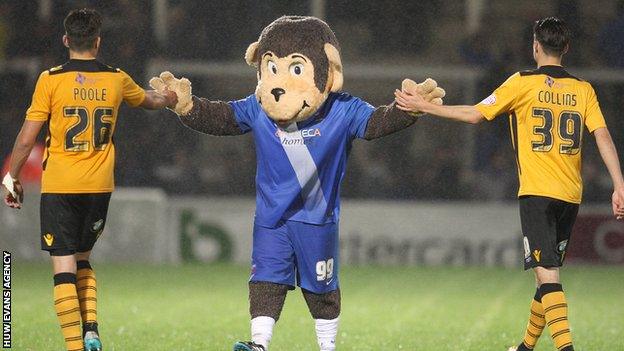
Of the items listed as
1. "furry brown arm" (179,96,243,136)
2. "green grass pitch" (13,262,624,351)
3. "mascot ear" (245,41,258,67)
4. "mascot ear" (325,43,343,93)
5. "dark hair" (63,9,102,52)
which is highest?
"dark hair" (63,9,102,52)

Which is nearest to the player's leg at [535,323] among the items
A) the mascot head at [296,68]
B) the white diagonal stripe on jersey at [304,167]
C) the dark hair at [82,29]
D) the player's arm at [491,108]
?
the player's arm at [491,108]

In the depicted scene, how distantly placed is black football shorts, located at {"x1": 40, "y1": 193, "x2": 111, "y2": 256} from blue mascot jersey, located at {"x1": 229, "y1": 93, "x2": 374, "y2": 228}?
1.07 meters

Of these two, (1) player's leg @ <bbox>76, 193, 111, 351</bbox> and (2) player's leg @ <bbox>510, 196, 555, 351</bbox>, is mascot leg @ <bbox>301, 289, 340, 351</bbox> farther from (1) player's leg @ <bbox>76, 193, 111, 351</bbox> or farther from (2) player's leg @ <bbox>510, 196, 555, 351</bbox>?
(1) player's leg @ <bbox>76, 193, 111, 351</bbox>

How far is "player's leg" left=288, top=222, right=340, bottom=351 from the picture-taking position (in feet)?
22.9

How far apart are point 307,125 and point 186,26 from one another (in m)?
9.55

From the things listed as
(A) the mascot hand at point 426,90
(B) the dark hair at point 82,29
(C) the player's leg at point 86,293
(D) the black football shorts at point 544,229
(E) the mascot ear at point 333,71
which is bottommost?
(C) the player's leg at point 86,293

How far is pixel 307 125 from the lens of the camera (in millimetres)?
7016

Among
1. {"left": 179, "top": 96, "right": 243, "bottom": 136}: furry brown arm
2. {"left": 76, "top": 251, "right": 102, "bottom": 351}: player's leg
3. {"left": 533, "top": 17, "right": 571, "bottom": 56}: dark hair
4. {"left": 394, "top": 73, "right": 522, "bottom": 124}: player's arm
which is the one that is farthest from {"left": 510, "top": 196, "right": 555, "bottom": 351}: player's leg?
{"left": 76, "top": 251, "right": 102, "bottom": 351}: player's leg

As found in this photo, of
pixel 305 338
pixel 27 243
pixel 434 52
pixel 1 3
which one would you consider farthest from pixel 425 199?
pixel 305 338

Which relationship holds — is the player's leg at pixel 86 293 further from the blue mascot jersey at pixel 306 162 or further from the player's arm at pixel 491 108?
the player's arm at pixel 491 108

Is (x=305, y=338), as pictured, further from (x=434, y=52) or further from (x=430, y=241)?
(x=434, y=52)

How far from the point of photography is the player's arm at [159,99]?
23.9ft

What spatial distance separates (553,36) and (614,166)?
32.5 inches

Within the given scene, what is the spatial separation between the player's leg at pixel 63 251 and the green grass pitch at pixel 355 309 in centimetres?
98
